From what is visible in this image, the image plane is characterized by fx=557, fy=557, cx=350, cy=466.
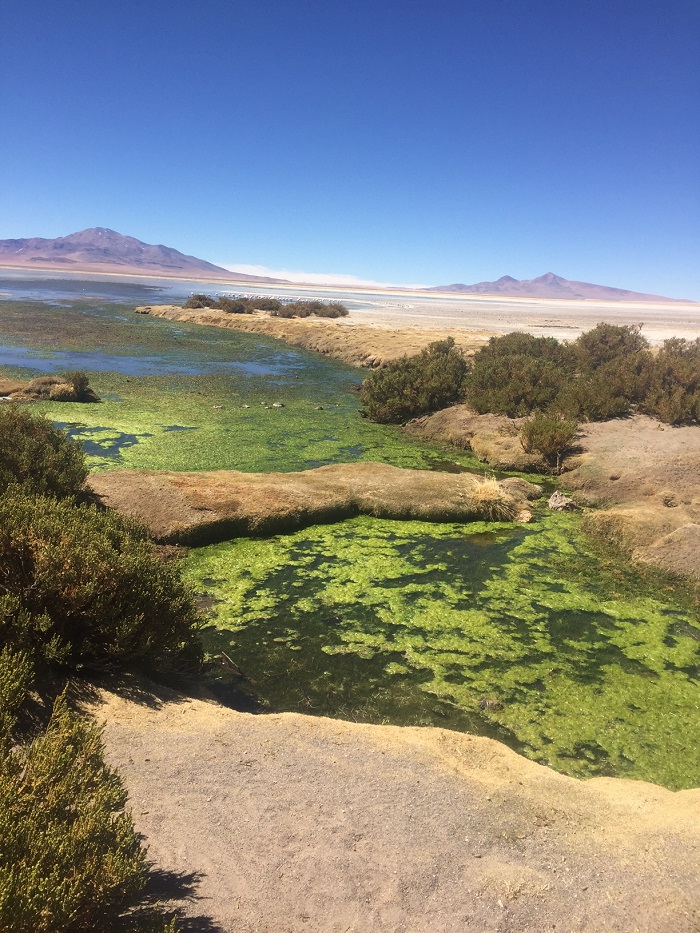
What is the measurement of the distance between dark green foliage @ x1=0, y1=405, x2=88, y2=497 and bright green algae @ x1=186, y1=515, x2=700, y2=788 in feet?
8.60

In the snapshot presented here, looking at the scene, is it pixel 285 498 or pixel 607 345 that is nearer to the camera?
pixel 285 498

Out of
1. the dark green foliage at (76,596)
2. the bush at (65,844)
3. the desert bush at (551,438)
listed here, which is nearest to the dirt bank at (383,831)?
the dark green foliage at (76,596)

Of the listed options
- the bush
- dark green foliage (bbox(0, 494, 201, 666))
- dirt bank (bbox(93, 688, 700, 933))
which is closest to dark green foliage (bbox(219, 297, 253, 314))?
dark green foliage (bbox(0, 494, 201, 666))

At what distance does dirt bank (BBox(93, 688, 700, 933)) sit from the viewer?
12.1 feet

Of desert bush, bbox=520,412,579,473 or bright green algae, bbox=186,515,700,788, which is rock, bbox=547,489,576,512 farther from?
desert bush, bbox=520,412,579,473

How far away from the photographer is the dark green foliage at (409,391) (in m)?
21.4

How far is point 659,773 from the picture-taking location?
5832 millimetres

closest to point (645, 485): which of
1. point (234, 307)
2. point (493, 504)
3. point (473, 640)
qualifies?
point (493, 504)

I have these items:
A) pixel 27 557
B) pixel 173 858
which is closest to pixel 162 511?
pixel 27 557

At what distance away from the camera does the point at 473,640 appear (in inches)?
317

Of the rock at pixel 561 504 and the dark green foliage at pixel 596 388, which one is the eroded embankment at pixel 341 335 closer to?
the dark green foliage at pixel 596 388

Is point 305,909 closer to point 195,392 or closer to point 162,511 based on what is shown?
point 162,511

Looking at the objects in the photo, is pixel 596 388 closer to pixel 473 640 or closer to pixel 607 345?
pixel 607 345

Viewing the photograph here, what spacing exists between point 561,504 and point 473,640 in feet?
21.4
